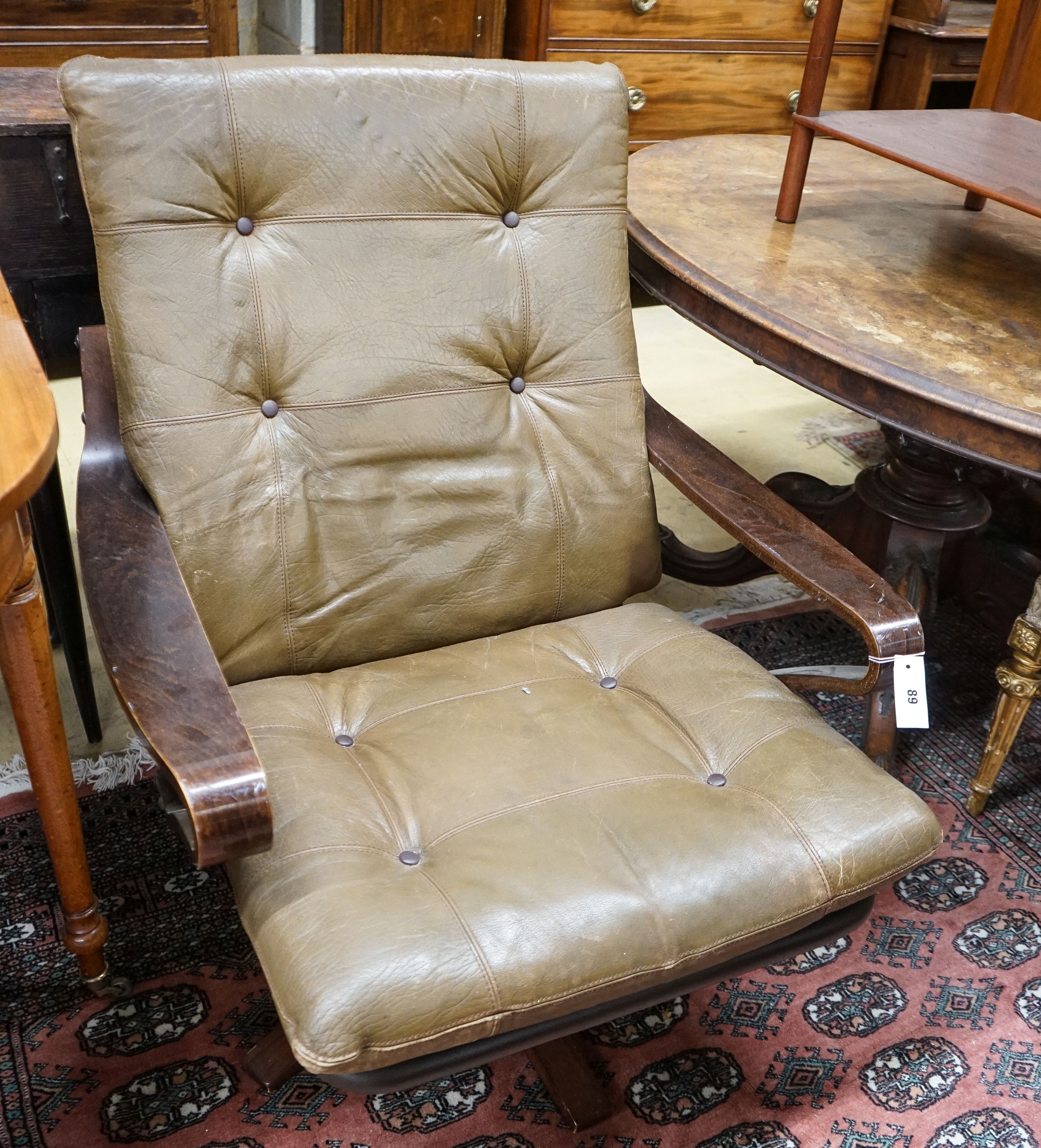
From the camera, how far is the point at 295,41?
291 centimetres

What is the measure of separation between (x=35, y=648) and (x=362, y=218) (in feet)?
1.96

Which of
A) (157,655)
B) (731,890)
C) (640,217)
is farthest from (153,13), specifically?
(731,890)

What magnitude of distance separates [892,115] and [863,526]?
0.69m

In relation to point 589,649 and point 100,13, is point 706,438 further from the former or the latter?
point 100,13

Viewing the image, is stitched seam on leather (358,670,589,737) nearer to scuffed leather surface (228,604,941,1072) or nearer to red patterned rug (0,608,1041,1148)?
scuffed leather surface (228,604,941,1072)

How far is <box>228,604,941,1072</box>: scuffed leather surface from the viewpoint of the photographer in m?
0.93

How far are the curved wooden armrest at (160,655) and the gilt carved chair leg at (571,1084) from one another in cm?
55

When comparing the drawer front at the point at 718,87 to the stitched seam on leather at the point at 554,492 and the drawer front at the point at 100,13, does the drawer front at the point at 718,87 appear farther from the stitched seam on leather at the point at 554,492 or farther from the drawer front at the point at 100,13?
the stitched seam on leather at the point at 554,492

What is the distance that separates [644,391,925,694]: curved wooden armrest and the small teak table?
0.47ft

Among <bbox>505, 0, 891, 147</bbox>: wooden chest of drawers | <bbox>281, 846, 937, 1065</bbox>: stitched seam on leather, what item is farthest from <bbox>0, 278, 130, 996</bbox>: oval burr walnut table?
<bbox>505, 0, 891, 147</bbox>: wooden chest of drawers

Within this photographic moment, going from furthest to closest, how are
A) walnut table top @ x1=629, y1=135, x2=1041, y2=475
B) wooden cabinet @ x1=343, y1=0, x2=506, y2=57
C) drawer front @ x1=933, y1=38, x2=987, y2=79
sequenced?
drawer front @ x1=933, y1=38, x2=987, y2=79 < wooden cabinet @ x1=343, y1=0, x2=506, y2=57 < walnut table top @ x1=629, y1=135, x2=1041, y2=475

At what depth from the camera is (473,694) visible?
127 centimetres

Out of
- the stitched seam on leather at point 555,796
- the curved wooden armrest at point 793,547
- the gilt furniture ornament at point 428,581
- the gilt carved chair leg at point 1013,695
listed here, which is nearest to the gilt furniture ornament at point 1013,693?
the gilt carved chair leg at point 1013,695

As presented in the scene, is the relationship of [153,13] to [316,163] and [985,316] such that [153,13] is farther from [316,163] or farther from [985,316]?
[985,316]
